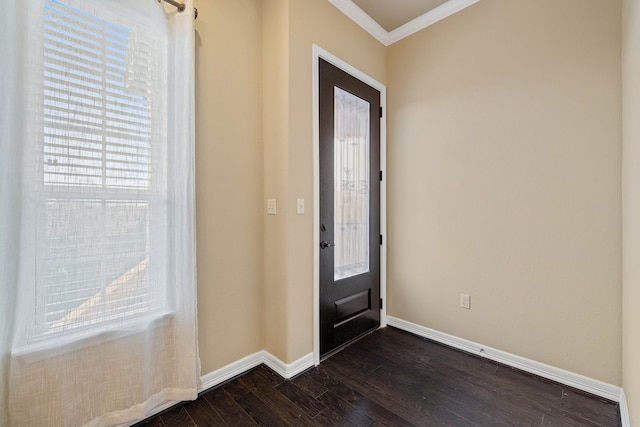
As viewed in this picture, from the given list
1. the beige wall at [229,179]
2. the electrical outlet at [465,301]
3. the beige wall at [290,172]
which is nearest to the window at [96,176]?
the beige wall at [229,179]

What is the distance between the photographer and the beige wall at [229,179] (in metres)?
1.85

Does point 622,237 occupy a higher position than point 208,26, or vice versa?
point 208,26

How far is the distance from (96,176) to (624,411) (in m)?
3.13

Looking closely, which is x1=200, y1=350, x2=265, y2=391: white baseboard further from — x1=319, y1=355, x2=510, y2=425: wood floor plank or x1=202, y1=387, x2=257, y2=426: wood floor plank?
x1=319, y1=355, x2=510, y2=425: wood floor plank

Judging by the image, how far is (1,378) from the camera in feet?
3.95

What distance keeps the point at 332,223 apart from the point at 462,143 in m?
1.29

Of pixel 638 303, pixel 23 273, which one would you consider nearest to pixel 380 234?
pixel 638 303

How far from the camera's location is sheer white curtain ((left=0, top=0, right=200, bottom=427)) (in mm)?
1208

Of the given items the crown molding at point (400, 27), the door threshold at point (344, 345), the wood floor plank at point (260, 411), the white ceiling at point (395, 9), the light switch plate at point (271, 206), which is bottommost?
the wood floor plank at point (260, 411)

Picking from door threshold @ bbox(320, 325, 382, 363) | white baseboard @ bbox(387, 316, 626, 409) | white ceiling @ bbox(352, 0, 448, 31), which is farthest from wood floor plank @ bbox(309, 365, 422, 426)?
white ceiling @ bbox(352, 0, 448, 31)

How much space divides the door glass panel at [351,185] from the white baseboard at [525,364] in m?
0.79

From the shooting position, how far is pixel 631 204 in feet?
4.73

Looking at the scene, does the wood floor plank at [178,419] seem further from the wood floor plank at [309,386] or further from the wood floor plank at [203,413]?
the wood floor plank at [309,386]

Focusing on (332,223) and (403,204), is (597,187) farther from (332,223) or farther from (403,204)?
(332,223)
